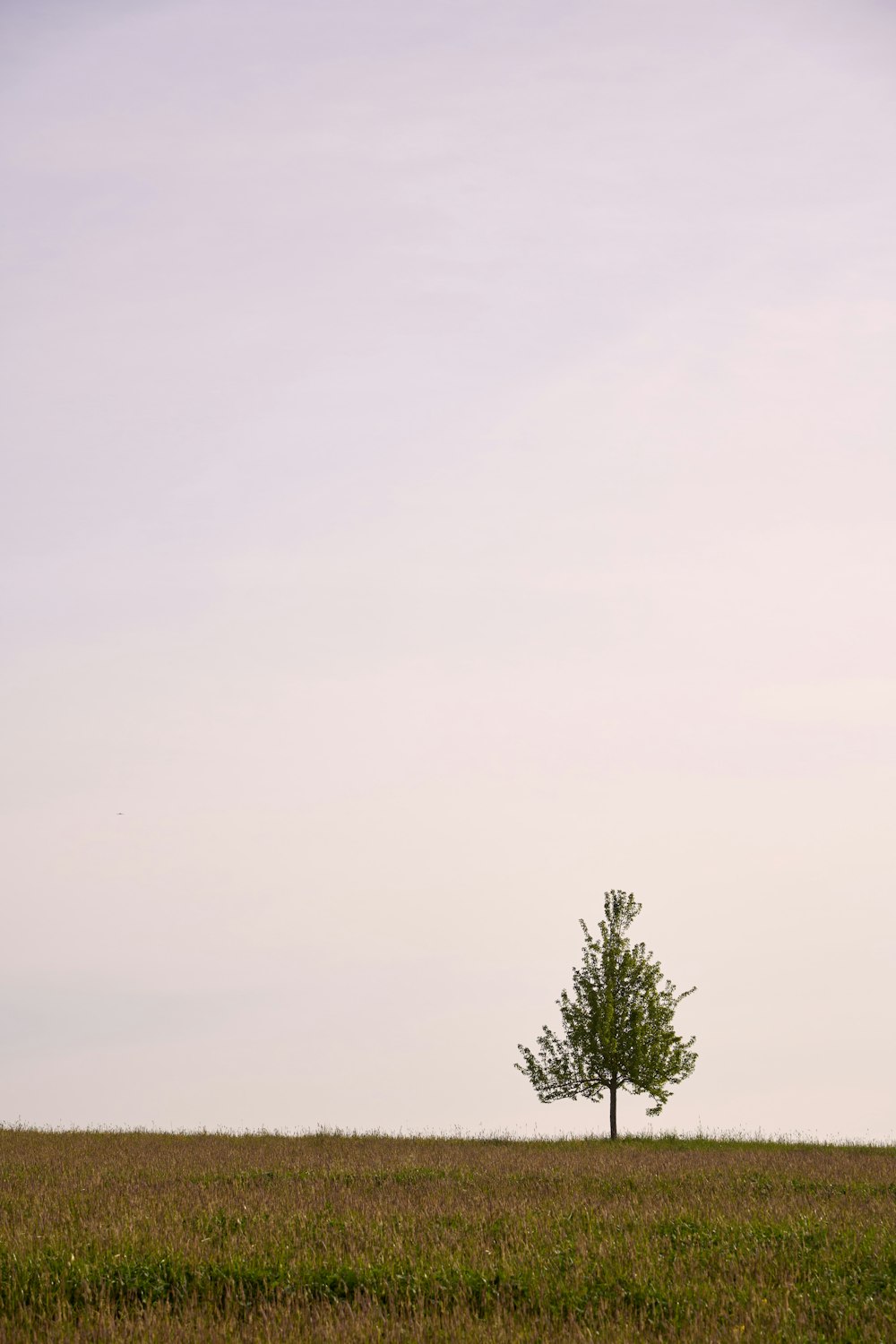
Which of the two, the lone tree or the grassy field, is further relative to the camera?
the lone tree

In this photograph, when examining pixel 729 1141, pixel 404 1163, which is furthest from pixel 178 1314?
pixel 729 1141

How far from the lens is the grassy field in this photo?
6367 millimetres

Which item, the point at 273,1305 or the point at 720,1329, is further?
the point at 273,1305

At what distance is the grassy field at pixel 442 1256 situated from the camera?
637 cm

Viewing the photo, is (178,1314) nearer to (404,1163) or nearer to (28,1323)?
(28,1323)

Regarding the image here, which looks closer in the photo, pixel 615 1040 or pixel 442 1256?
pixel 442 1256

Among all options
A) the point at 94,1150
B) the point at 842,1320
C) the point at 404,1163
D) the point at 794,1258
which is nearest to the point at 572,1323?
the point at 842,1320

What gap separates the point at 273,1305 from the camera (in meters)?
6.88

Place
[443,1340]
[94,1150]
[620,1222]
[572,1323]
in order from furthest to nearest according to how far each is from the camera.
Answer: [94,1150] → [620,1222] → [572,1323] → [443,1340]

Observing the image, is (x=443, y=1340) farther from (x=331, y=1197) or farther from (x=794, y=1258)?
(x=331, y=1197)

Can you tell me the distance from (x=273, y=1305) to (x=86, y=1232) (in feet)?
8.17

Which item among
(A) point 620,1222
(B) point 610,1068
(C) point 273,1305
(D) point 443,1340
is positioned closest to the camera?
(D) point 443,1340

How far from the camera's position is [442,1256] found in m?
7.74

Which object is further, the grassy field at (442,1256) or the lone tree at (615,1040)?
the lone tree at (615,1040)
